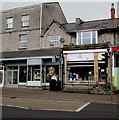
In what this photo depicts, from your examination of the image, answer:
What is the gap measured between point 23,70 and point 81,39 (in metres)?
7.51

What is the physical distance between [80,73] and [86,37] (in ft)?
13.5

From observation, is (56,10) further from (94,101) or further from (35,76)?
(94,101)

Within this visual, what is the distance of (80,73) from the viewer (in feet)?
65.1

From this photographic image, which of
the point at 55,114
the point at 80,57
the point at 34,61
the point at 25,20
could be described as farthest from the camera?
the point at 25,20

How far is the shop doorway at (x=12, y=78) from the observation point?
76.1 ft

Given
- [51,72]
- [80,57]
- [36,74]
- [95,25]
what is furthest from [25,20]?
[80,57]

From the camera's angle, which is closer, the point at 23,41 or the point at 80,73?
the point at 80,73

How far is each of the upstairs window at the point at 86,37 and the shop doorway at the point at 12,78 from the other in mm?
8372

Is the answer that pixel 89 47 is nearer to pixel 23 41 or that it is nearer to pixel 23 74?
pixel 23 74

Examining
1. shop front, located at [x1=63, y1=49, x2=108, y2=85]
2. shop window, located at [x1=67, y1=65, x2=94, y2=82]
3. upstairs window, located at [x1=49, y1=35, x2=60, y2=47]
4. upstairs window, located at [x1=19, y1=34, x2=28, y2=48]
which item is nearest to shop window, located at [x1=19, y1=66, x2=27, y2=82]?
upstairs window, located at [x1=19, y1=34, x2=28, y2=48]

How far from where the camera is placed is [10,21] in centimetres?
2564

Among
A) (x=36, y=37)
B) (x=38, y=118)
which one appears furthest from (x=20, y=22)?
(x=38, y=118)

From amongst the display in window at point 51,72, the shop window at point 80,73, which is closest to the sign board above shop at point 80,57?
the shop window at point 80,73

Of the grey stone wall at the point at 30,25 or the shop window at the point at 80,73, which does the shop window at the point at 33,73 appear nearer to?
the grey stone wall at the point at 30,25
